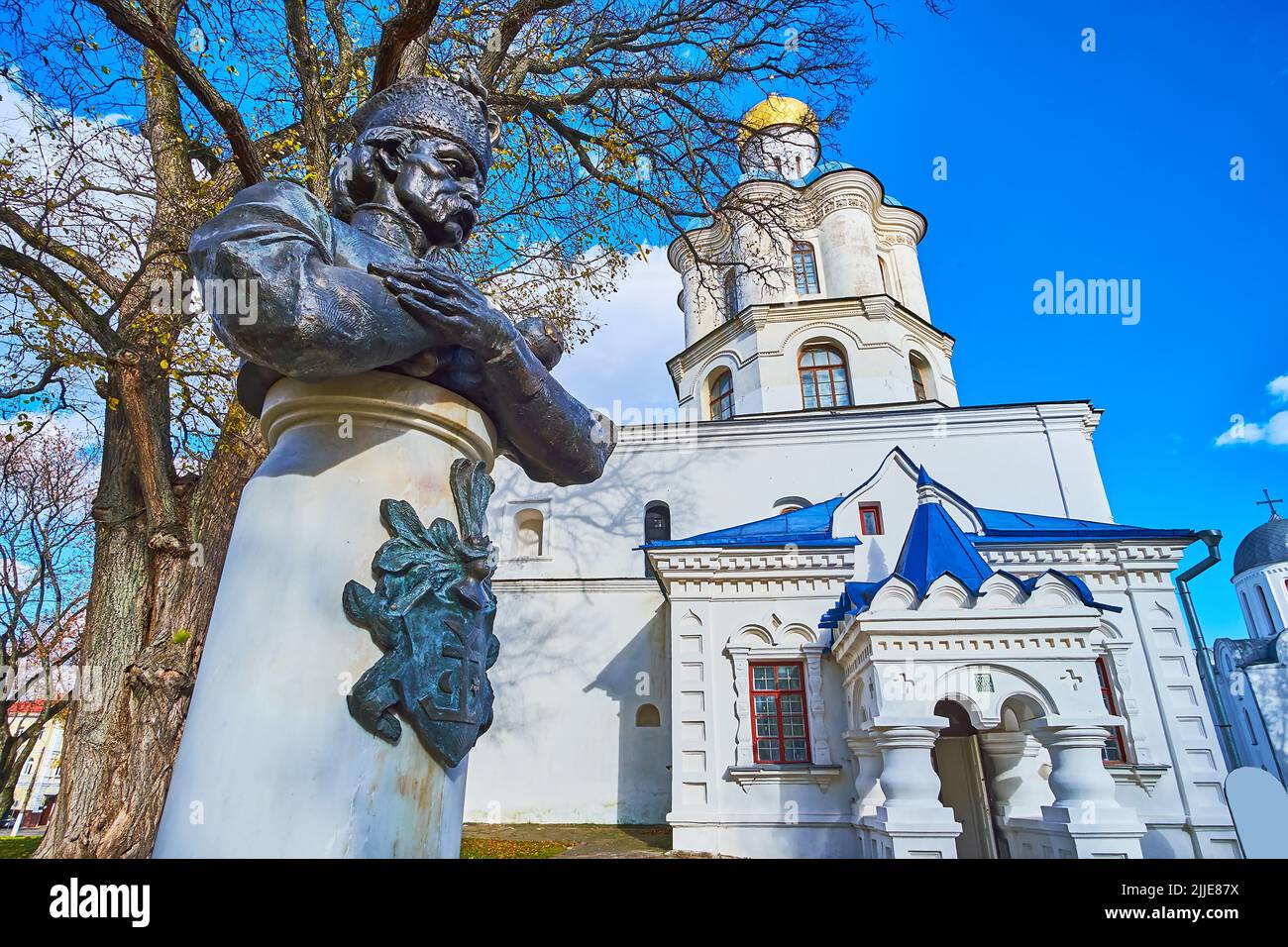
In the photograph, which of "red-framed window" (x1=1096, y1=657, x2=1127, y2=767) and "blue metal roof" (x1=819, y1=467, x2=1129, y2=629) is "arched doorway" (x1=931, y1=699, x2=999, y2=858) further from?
"red-framed window" (x1=1096, y1=657, x2=1127, y2=767)

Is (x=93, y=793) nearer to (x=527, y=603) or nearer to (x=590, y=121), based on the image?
(x=590, y=121)

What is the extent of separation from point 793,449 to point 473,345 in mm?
15780

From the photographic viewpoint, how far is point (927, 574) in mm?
9117

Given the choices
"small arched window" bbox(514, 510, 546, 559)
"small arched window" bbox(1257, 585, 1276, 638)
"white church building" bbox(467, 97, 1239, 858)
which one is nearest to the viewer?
"white church building" bbox(467, 97, 1239, 858)

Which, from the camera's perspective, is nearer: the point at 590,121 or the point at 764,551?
the point at 590,121

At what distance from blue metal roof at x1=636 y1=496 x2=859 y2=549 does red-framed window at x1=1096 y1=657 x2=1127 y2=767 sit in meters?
4.45

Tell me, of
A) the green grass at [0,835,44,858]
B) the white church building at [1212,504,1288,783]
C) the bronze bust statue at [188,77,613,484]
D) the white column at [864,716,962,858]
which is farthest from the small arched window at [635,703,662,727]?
the white church building at [1212,504,1288,783]

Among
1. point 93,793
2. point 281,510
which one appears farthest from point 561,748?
point 281,510

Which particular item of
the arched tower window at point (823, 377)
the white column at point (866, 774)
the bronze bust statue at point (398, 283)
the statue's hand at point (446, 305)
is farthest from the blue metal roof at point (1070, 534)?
the statue's hand at point (446, 305)

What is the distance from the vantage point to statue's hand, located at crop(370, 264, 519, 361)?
153cm

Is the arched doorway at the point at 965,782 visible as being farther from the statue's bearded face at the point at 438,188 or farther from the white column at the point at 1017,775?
the statue's bearded face at the point at 438,188

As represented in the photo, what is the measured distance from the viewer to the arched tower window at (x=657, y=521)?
1691cm

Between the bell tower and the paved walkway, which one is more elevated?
the bell tower

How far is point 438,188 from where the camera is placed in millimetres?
2035
